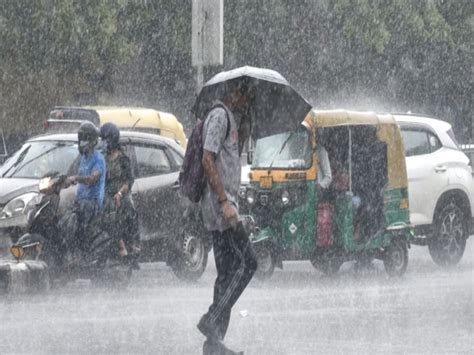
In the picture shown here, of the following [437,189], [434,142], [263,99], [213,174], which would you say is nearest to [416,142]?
[434,142]

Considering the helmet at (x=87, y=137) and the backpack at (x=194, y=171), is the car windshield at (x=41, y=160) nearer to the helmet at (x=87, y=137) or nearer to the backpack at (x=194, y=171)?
the helmet at (x=87, y=137)

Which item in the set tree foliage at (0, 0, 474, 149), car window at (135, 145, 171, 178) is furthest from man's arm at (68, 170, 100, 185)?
tree foliage at (0, 0, 474, 149)

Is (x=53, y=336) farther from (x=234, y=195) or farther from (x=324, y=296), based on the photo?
(x=324, y=296)

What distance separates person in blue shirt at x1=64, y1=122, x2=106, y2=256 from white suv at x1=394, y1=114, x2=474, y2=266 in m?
4.79

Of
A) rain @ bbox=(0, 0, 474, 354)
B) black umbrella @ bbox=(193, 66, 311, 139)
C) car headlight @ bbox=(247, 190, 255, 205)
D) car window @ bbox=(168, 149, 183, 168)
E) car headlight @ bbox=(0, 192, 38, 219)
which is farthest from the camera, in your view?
car window @ bbox=(168, 149, 183, 168)

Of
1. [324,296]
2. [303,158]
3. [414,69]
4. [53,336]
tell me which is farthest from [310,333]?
[414,69]

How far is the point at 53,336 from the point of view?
10.8 m

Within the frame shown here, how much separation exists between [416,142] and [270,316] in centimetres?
667

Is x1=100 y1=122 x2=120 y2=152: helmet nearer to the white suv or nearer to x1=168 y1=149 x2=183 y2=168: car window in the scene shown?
x1=168 y1=149 x2=183 y2=168: car window

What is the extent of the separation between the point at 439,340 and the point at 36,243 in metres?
5.01

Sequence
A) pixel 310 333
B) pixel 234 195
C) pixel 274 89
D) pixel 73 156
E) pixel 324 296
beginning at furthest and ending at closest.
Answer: pixel 73 156, pixel 324 296, pixel 310 333, pixel 274 89, pixel 234 195

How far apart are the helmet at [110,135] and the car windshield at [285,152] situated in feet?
6.32

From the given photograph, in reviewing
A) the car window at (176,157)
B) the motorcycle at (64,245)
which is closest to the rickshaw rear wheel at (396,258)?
the car window at (176,157)

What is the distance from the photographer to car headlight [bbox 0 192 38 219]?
14.5m
